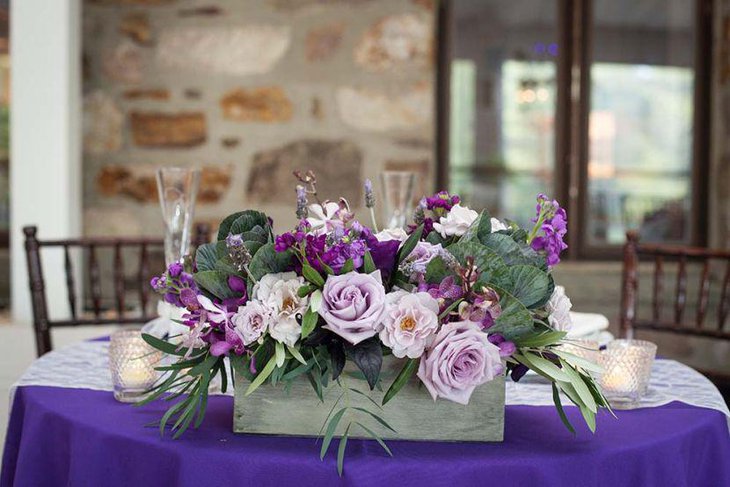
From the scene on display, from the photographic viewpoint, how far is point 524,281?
3.44ft

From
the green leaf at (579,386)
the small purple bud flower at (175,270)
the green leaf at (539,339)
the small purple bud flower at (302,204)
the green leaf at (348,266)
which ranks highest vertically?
the small purple bud flower at (302,204)

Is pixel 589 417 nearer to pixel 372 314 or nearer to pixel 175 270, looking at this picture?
pixel 372 314

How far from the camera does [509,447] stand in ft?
3.45

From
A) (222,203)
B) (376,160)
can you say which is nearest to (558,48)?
(376,160)

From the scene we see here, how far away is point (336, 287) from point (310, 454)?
18 centimetres

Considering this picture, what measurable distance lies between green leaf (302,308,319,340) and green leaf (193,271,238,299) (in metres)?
0.11

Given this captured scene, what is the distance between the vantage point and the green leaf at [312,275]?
100 cm

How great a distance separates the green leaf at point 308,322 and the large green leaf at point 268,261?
7 centimetres

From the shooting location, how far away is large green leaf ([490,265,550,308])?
1041 millimetres

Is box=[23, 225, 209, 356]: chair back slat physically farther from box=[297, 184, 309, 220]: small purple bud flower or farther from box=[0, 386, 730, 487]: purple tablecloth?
box=[297, 184, 309, 220]: small purple bud flower

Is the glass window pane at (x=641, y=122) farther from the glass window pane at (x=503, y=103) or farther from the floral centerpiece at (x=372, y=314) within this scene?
the floral centerpiece at (x=372, y=314)

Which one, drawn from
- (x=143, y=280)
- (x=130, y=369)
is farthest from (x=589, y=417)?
(x=143, y=280)

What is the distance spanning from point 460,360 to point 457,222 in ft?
0.64

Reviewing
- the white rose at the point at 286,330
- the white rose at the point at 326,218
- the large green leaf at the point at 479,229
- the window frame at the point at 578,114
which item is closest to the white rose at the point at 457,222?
the large green leaf at the point at 479,229
